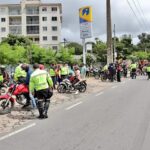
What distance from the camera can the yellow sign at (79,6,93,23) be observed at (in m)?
40.6

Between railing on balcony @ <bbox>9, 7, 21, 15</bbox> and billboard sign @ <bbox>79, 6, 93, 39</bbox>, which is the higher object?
railing on balcony @ <bbox>9, 7, 21, 15</bbox>

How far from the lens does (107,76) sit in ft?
127

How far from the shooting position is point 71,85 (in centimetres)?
2550

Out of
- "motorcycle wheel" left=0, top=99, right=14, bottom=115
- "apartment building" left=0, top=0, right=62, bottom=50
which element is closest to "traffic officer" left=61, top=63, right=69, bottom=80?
"motorcycle wheel" left=0, top=99, right=14, bottom=115

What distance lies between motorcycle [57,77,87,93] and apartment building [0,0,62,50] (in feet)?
235

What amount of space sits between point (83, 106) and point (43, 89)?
4.03 meters

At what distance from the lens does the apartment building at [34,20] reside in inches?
3826

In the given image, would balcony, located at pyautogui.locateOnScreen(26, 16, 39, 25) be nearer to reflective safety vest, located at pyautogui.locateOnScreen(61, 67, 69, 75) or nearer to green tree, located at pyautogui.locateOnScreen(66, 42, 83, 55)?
green tree, located at pyautogui.locateOnScreen(66, 42, 83, 55)

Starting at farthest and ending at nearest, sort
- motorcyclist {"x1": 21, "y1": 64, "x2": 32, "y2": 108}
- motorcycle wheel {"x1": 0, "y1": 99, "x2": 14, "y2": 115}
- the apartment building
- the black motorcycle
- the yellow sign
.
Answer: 1. the apartment building
2. the yellow sign
3. the black motorcycle
4. motorcyclist {"x1": 21, "y1": 64, "x2": 32, "y2": 108}
5. motorcycle wheel {"x1": 0, "y1": 99, "x2": 14, "y2": 115}

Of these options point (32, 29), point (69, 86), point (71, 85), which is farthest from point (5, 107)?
point (32, 29)

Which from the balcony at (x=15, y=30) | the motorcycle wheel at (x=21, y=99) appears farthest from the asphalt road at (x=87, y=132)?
the balcony at (x=15, y=30)

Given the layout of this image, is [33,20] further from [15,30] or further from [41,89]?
[41,89]

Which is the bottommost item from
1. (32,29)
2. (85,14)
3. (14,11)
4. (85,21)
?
(85,21)

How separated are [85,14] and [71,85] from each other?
1663 centimetres
